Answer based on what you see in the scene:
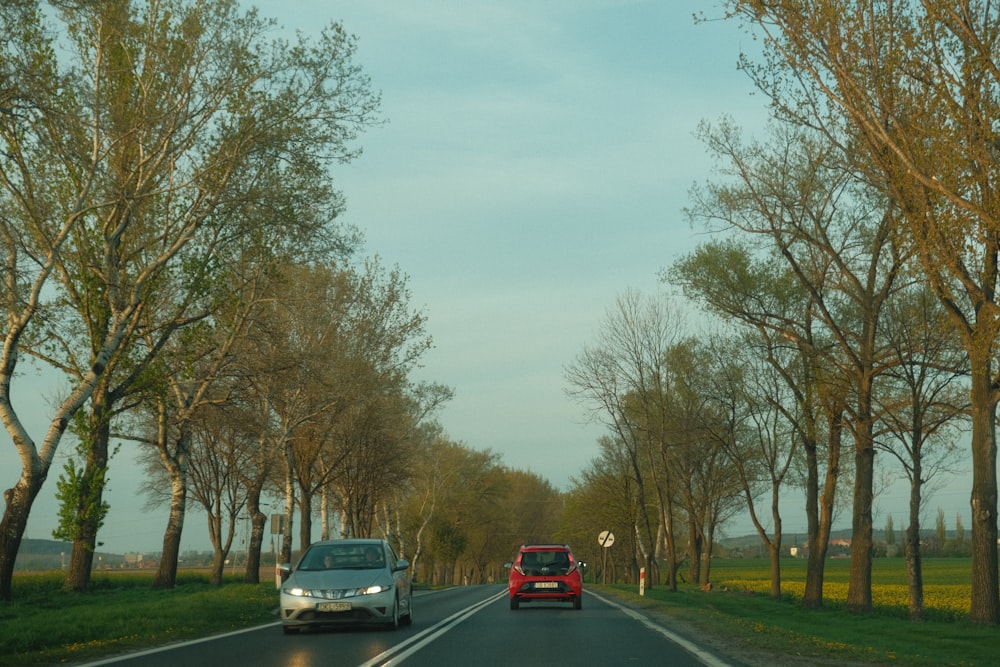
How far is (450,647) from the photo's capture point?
14.3 meters

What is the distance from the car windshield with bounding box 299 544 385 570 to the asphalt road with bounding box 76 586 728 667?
41.4 inches

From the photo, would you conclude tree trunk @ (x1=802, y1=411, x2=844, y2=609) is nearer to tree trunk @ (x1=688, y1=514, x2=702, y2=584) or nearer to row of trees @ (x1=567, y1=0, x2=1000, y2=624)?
row of trees @ (x1=567, y1=0, x2=1000, y2=624)

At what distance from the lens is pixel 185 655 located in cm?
1308

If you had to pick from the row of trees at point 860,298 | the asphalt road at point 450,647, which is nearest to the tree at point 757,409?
the row of trees at point 860,298

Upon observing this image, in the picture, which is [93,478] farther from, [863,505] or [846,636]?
[863,505]

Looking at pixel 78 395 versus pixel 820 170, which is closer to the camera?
pixel 78 395

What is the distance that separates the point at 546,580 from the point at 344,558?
28.7 feet

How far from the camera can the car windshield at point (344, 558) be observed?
59.3 ft

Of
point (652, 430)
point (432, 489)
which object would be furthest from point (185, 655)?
point (432, 489)

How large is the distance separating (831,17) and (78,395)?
1739cm

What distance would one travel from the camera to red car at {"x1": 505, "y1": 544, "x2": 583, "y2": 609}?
26000mm

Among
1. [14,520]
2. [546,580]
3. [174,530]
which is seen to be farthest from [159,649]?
[174,530]

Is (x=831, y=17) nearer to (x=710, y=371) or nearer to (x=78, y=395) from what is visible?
(x=78, y=395)

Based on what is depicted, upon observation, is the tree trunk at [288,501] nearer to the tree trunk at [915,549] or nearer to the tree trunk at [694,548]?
the tree trunk at [915,549]
